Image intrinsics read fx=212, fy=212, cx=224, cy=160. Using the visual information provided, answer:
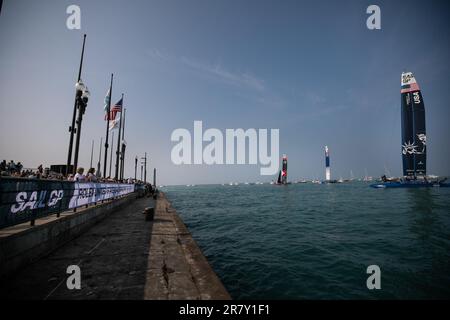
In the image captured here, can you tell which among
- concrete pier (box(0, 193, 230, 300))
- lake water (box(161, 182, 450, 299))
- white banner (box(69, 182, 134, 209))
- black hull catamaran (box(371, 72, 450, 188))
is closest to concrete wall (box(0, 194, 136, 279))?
concrete pier (box(0, 193, 230, 300))

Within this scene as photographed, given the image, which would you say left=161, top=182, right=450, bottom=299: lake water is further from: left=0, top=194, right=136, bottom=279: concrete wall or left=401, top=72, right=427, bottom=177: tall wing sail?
left=401, top=72, right=427, bottom=177: tall wing sail

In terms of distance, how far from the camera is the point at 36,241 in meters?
5.82

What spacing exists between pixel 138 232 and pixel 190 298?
6.77 meters

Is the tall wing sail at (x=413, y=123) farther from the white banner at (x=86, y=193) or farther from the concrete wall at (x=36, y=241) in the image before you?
the concrete wall at (x=36, y=241)

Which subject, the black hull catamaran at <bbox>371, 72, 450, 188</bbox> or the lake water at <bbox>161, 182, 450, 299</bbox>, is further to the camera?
the black hull catamaran at <bbox>371, 72, 450, 188</bbox>

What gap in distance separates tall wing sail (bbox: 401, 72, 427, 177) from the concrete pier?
79241 mm

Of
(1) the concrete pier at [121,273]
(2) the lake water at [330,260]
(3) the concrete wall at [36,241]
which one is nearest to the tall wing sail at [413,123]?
(2) the lake water at [330,260]

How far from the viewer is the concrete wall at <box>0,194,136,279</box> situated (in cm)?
469

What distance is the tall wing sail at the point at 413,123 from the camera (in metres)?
61.7

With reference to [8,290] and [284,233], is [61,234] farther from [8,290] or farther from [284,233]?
[284,233]

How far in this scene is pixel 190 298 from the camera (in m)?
4.08
